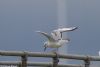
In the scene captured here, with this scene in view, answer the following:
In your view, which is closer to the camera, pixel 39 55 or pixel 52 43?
pixel 39 55

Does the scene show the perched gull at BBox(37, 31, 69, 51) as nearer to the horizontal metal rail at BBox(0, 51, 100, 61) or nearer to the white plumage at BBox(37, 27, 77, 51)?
the white plumage at BBox(37, 27, 77, 51)

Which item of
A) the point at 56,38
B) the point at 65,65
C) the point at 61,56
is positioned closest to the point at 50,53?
the point at 61,56

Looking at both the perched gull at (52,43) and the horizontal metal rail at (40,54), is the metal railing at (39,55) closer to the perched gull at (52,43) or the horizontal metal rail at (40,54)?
the horizontal metal rail at (40,54)

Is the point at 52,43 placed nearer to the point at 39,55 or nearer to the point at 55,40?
the point at 55,40

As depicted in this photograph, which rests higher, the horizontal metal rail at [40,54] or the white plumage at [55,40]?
the white plumage at [55,40]

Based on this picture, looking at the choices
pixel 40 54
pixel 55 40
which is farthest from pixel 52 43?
pixel 40 54

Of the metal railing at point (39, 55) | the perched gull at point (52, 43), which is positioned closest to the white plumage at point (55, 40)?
the perched gull at point (52, 43)

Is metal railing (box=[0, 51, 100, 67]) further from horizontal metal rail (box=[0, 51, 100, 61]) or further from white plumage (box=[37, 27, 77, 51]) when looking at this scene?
white plumage (box=[37, 27, 77, 51])

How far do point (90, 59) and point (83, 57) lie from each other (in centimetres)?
11

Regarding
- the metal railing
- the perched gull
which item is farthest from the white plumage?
the metal railing

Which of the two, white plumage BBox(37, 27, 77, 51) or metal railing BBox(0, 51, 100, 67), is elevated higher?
white plumage BBox(37, 27, 77, 51)

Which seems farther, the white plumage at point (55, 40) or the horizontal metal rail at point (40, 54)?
the white plumage at point (55, 40)

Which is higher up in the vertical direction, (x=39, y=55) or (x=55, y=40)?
(x=55, y=40)

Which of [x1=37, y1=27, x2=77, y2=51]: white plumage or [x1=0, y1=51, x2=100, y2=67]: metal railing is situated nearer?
[x1=0, y1=51, x2=100, y2=67]: metal railing
